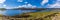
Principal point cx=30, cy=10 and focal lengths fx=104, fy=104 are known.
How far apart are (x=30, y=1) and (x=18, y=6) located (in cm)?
12

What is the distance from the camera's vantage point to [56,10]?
3.04ft

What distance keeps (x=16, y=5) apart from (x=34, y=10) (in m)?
0.17

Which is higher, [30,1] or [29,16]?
[30,1]

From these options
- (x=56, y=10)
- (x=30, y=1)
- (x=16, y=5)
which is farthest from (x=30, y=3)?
(x=56, y=10)

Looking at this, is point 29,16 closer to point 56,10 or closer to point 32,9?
point 32,9

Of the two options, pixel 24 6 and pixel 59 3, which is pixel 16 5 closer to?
pixel 24 6

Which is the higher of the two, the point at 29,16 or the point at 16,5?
the point at 16,5

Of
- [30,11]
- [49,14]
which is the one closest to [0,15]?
[30,11]

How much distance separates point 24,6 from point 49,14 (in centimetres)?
24

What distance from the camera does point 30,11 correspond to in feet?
3.05

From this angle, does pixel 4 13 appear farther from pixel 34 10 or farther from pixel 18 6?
pixel 34 10

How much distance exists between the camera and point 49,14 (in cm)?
93

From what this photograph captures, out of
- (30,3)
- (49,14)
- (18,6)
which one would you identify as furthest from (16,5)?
(49,14)

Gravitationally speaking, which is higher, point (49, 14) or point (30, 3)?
point (30, 3)
